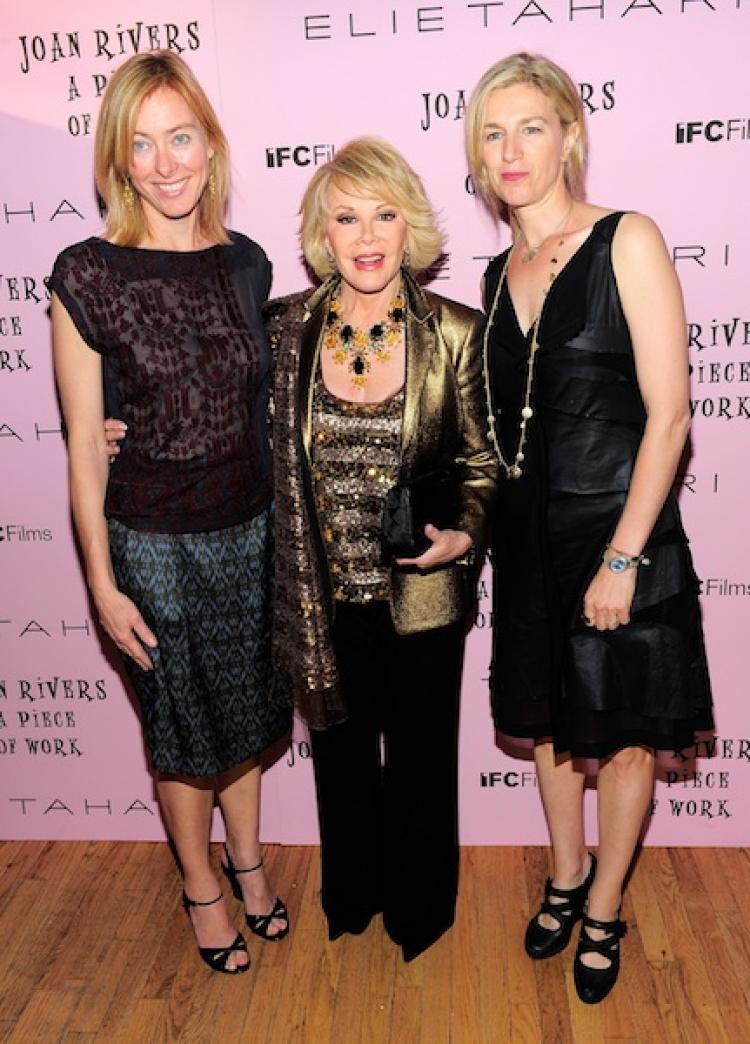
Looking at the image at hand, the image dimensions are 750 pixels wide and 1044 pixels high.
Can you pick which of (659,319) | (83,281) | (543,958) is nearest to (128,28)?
(83,281)

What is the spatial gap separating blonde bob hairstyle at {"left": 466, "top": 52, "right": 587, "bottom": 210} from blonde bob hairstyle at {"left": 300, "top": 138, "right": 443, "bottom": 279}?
0.15m

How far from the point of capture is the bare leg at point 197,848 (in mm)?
2760

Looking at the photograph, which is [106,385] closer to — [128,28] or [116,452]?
[116,452]

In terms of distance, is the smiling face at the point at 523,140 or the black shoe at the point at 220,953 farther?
the black shoe at the point at 220,953

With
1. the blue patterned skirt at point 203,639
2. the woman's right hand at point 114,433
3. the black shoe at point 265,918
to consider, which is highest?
the woman's right hand at point 114,433

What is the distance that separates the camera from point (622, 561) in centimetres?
232

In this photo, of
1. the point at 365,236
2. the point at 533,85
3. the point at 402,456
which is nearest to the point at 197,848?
the point at 402,456

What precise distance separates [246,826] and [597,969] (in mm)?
991

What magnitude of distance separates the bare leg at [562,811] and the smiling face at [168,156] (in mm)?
1640

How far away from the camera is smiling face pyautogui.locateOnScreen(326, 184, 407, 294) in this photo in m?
2.29

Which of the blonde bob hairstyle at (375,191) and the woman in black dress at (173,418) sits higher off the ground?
the blonde bob hairstyle at (375,191)

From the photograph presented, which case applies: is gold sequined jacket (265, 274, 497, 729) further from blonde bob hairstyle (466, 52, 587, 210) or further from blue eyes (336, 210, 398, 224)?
blonde bob hairstyle (466, 52, 587, 210)

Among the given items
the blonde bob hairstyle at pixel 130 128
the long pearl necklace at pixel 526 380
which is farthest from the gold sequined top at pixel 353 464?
the blonde bob hairstyle at pixel 130 128

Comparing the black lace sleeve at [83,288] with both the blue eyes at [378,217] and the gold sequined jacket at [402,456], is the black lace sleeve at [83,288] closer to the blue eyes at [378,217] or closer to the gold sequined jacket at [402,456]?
the gold sequined jacket at [402,456]
